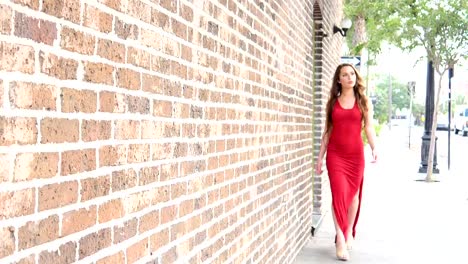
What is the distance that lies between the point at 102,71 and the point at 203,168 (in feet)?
4.05

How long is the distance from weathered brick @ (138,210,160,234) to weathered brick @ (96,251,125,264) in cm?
17

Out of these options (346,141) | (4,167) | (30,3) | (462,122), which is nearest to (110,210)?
(4,167)

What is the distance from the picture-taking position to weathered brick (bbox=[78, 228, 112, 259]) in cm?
197

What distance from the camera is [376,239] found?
778cm

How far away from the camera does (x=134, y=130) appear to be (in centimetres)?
237

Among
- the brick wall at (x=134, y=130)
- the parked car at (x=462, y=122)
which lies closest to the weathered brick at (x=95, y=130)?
the brick wall at (x=134, y=130)

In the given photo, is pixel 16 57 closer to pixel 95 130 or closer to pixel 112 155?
pixel 95 130

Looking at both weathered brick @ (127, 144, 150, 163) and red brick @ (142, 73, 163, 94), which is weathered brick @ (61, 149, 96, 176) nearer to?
weathered brick @ (127, 144, 150, 163)

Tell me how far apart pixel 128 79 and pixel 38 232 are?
738 mm

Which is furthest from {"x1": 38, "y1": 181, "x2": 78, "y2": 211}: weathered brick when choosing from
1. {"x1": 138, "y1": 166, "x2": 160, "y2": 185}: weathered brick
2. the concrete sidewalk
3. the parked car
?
the parked car

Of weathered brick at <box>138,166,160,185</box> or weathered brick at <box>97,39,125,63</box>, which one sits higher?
weathered brick at <box>97,39,125,63</box>

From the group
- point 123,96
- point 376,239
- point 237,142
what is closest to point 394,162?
point 376,239

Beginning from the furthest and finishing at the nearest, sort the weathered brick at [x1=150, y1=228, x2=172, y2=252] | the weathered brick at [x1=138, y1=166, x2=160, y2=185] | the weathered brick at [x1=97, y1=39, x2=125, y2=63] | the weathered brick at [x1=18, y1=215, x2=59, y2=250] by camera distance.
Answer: the weathered brick at [x1=150, y1=228, x2=172, y2=252] → the weathered brick at [x1=138, y1=166, x2=160, y2=185] → the weathered brick at [x1=97, y1=39, x2=125, y2=63] → the weathered brick at [x1=18, y1=215, x2=59, y2=250]

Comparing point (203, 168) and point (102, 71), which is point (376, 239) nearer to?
point (203, 168)
